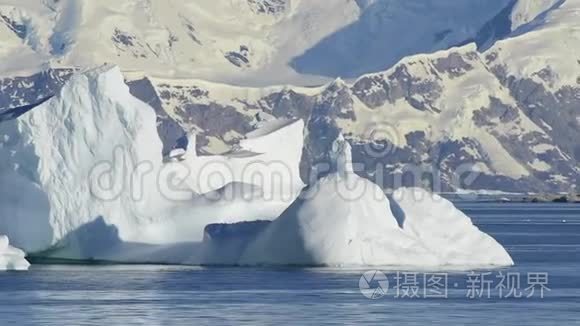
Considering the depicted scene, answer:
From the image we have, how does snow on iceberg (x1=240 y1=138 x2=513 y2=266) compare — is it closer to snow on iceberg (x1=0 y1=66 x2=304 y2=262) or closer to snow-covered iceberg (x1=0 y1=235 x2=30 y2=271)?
snow on iceberg (x1=0 y1=66 x2=304 y2=262)

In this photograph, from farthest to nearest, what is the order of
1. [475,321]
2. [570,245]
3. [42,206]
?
[570,245]
[42,206]
[475,321]

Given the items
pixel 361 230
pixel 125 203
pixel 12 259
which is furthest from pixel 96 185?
pixel 361 230

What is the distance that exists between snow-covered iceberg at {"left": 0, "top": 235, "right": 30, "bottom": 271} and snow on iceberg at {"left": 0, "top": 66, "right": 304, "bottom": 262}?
3188 millimetres

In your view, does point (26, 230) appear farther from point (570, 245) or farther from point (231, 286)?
point (570, 245)

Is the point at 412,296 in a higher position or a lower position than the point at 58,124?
lower

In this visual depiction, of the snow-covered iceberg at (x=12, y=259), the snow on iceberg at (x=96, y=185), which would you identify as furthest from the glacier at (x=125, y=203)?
the snow-covered iceberg at (x=12, y=259)

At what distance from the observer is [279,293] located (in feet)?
295

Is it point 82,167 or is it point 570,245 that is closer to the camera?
point 82,167

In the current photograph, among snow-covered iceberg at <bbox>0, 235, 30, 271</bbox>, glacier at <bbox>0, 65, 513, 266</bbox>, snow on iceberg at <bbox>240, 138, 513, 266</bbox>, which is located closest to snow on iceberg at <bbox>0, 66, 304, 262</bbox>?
glacier at <bbox>0, 65, 513, 266</bbox>

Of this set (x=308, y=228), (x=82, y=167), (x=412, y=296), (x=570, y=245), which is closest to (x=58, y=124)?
(x=82, y=167)

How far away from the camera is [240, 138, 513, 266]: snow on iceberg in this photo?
9650 centimetres

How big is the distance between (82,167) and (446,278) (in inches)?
787

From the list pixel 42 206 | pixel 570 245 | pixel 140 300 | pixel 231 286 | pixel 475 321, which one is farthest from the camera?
pixel 570 245

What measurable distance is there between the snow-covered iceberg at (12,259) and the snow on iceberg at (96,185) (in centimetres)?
319
